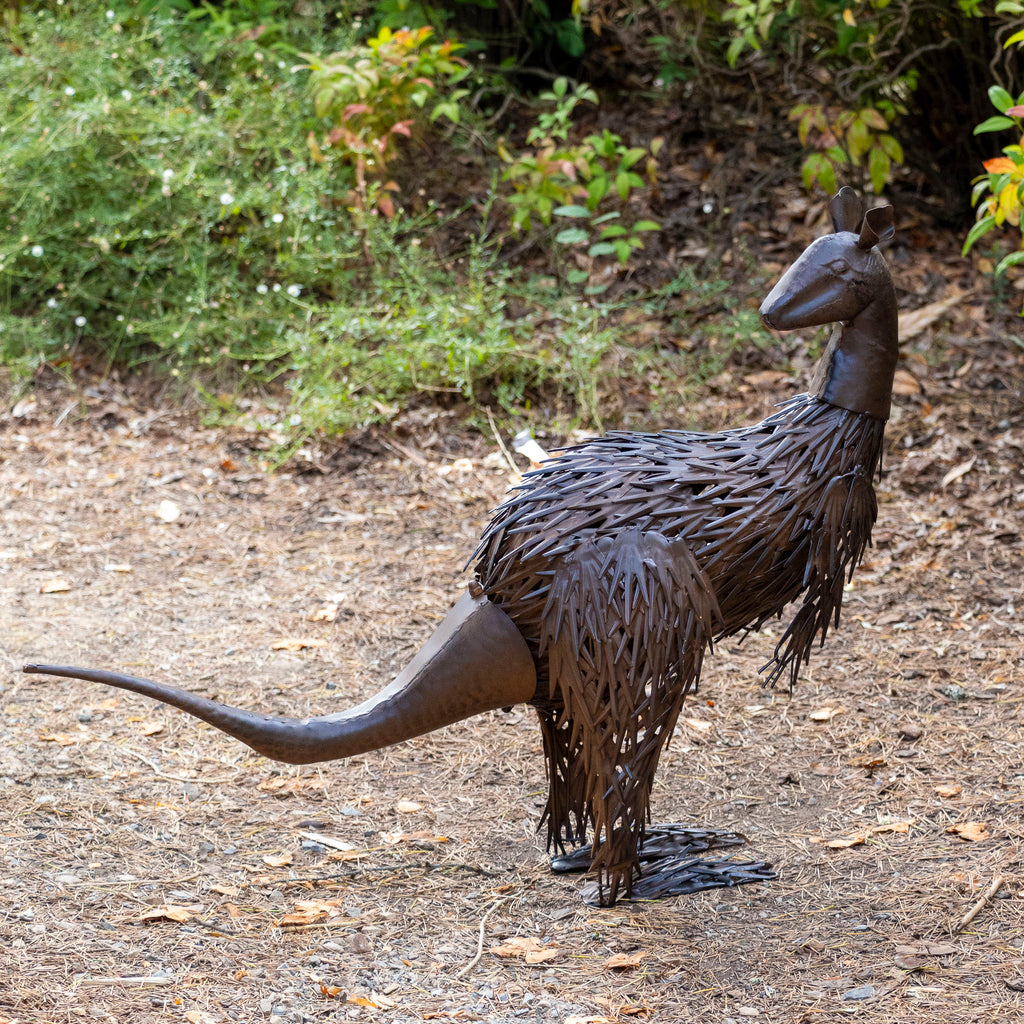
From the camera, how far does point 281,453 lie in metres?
5.80

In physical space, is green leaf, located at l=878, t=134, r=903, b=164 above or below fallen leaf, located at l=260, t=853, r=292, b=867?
above

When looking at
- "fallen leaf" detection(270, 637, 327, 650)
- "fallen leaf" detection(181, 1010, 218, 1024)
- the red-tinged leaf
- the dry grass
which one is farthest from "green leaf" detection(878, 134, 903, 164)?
"fallen leaf" detection(181, 1010, 218, 1024)

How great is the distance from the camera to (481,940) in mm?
2613

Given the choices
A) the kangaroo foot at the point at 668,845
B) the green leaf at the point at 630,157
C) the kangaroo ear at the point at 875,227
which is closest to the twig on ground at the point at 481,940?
the kangaroo foot at the point at 668,845

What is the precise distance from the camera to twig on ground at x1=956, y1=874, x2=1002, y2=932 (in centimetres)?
259

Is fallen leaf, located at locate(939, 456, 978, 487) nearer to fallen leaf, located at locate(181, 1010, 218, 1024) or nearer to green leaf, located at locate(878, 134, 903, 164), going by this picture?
green leaf, located at locate(878, 134, 903, 164)

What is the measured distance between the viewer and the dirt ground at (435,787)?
2.46 m

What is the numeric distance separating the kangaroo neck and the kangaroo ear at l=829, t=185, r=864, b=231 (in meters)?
0.19

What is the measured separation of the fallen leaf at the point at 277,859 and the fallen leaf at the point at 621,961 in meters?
0.90

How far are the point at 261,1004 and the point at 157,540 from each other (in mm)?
3069

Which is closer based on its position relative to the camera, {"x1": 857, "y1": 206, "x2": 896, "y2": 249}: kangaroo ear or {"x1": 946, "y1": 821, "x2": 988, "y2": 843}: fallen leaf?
{"x1": 857, "y1": 206, "x2": 896, "y2": 249}: kangaroo ear

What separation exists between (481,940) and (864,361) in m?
1.58

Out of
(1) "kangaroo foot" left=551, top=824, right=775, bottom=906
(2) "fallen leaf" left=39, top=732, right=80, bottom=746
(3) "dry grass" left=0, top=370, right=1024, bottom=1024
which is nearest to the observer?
(3) "dry grass" left=0, top=370, right=1024, bottom=1024

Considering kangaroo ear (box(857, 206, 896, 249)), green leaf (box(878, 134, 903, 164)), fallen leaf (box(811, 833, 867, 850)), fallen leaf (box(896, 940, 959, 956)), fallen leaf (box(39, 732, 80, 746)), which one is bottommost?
fallen leaf (box(811, 833, 867, 850))
